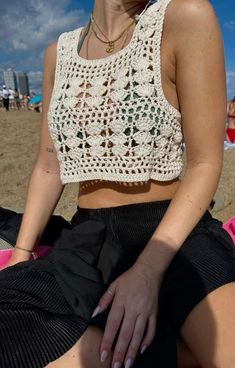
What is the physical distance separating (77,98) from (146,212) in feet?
1.65

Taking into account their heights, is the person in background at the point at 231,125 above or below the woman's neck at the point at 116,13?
below

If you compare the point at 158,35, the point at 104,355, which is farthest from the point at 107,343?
the point at 158,35

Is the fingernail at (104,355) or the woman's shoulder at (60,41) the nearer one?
the fingernail at (104,355)

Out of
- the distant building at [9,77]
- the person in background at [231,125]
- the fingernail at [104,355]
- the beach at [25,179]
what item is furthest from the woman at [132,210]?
the distant building at [9,77]

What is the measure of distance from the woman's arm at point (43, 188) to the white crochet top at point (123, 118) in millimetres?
191

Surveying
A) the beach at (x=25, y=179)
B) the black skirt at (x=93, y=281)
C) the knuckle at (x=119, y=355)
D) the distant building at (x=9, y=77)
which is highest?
the black skirt at (x=93, y=281)

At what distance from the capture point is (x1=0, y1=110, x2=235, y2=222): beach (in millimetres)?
4492

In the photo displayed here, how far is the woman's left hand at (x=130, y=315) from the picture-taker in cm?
104

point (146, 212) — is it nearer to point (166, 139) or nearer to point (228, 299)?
point (166, 139)

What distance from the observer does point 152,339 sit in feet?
3.54

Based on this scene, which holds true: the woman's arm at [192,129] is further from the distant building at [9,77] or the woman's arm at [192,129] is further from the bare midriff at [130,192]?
the distant building at [9,77]

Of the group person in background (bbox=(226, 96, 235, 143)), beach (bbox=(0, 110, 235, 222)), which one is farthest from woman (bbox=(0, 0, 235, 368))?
person in background (bbox=(226, 96, 235, 143))

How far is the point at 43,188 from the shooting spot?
175 cm

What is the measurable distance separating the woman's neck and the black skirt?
2.36 ft
